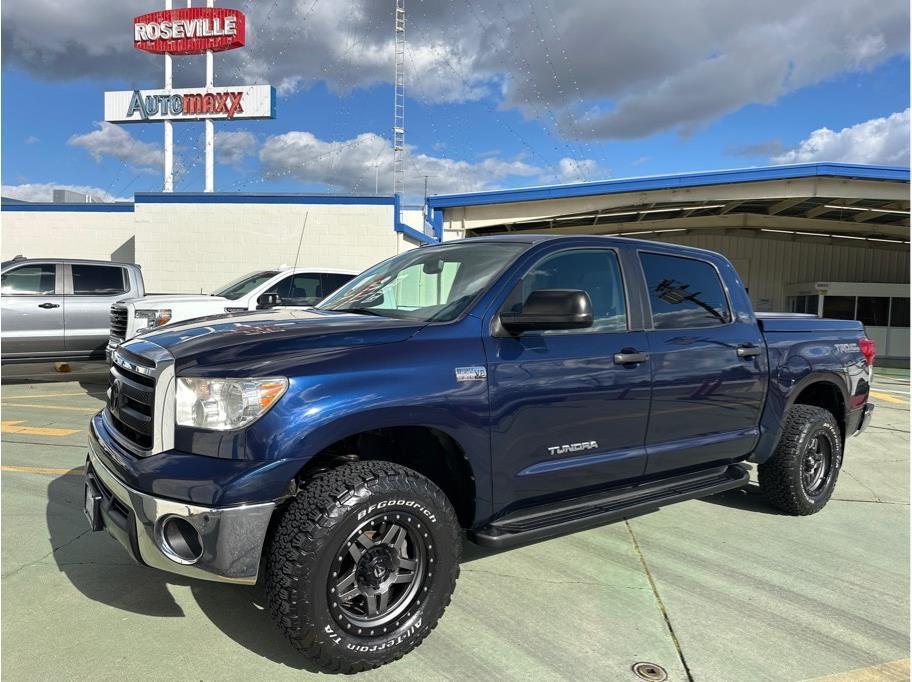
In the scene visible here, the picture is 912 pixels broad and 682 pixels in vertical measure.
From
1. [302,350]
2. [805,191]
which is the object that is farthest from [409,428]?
[805,191]

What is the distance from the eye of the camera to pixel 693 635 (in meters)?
3.09

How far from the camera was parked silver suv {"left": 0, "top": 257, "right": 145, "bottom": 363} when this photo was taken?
9.38 m

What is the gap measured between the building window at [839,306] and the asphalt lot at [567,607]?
94.6 feet

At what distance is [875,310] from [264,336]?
33.8 meters

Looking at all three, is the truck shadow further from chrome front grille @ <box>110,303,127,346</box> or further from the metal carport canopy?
the metal carport canopy

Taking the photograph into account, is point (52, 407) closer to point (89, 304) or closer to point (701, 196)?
point (89, 304)

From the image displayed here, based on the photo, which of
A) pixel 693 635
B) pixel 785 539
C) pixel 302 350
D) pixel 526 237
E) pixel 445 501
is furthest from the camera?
pixel 785 539

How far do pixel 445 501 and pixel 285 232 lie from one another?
52.4ft

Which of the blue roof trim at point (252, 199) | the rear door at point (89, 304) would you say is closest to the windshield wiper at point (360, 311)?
the rear door at point (89, 304)

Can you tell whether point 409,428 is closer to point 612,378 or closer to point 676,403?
point 612,378

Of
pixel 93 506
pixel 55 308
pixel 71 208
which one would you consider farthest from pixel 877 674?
pixel 71 208

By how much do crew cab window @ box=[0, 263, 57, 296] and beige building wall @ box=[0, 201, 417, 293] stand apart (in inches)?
317

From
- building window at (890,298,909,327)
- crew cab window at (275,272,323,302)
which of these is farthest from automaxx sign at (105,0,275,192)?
building window at (890,298,909,327)

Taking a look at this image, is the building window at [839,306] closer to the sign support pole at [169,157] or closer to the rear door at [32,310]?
the sign support pole at [169,157]
